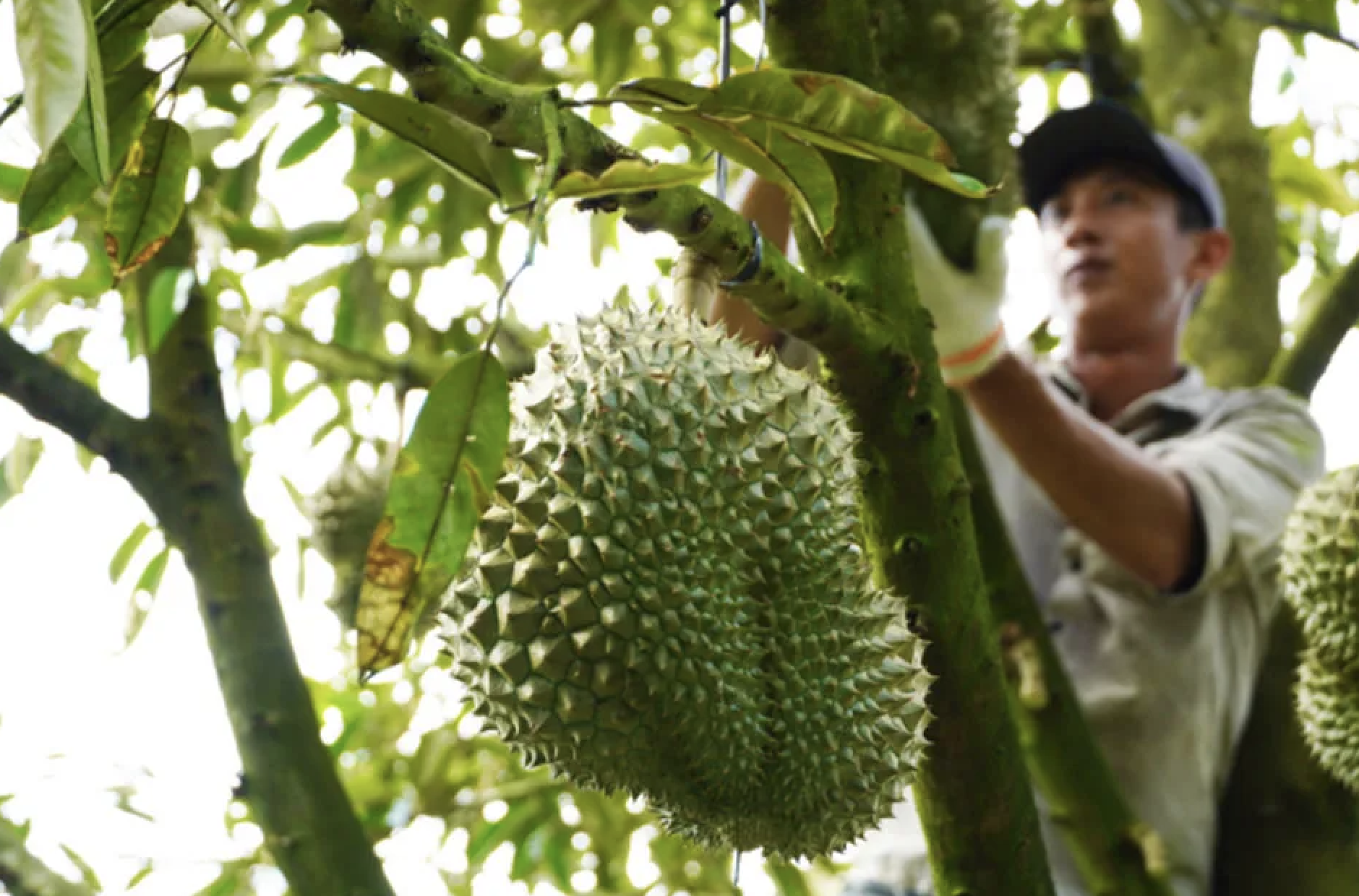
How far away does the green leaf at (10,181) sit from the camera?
1.02 meters

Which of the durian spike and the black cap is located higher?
the black cap

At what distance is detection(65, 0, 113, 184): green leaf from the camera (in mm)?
562

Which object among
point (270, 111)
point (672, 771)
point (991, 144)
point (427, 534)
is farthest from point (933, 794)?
point (270, 111)

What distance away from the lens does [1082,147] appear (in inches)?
97.3

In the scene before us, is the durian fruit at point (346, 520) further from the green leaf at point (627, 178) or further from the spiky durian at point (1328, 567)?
the green leaf at point (627, 178)

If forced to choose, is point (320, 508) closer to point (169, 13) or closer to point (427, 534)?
point (169, 13)

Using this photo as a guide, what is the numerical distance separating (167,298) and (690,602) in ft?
2.61

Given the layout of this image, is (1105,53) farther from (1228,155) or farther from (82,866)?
(82,866)

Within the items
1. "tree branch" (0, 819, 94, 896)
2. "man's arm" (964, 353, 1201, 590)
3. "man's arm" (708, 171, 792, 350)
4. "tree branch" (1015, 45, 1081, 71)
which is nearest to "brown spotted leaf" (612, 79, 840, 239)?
"man's arm" (708, 171, 792, 350)

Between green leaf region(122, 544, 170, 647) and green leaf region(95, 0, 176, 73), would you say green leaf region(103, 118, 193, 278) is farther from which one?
green leaf region(122, 544, 170, 647)

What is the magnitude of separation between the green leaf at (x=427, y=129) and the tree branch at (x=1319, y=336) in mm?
1695

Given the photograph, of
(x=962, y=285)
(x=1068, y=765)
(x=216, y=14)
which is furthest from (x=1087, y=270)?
(x=216, y=14)

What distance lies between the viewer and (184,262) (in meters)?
1.41

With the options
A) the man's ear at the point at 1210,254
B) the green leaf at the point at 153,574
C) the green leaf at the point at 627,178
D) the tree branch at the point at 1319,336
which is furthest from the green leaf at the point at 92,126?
the man's ear at the point at 1210,254
